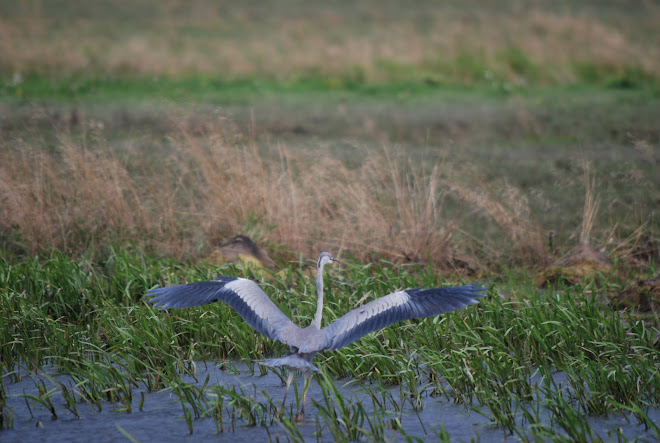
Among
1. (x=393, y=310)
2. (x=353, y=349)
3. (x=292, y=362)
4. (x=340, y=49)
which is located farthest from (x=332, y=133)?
(x=292, y=362)

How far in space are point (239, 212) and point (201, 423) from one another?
3.52 m

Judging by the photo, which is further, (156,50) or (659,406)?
(156,50)

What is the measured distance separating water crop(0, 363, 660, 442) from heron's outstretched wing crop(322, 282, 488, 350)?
43 centimetres

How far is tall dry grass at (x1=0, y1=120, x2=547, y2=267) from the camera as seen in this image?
7324mm

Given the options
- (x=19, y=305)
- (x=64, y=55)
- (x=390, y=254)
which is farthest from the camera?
(x=64, y=55)

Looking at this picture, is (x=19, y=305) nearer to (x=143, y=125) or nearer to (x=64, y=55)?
(x=143, y=125)

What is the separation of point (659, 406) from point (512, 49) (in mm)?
17293

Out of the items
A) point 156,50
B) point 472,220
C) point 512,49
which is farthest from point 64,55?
point 472,220

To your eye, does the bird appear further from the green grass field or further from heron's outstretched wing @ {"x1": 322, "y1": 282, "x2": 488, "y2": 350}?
the green grass field

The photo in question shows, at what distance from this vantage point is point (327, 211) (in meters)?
8.06

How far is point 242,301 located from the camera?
14.8 ft

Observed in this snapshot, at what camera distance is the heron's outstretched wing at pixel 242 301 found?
4.44 metres

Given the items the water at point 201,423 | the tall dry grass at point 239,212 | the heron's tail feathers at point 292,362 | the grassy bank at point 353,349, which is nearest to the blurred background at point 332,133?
the tall dry grass at point 239,212

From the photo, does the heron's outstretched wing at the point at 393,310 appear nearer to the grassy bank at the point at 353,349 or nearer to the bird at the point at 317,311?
the bird at the point at 317,311
